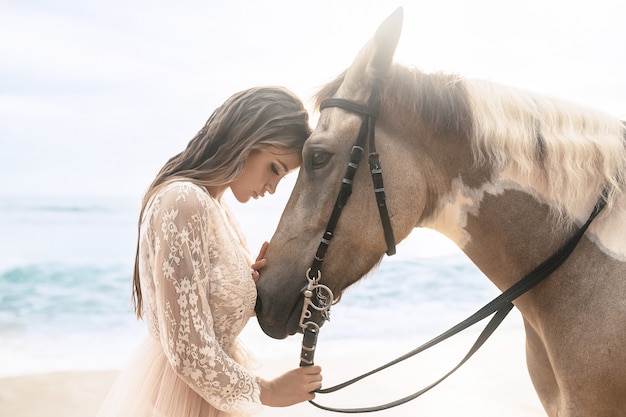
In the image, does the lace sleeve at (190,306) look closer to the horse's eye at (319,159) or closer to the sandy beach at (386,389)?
the horse's eye at (319,159)

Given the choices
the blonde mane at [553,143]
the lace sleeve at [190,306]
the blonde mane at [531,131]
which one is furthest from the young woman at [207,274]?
the blonde mane at [553,143]

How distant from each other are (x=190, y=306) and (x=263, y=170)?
584 millimetres

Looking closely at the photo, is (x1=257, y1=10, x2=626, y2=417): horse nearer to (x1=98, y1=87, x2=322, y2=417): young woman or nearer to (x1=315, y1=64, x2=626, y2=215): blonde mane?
(x1=315, y1=64, x2=626, y2=215): blonde mane

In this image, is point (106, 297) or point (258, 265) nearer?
point (258, 265)

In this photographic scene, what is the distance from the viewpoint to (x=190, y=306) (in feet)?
5.32

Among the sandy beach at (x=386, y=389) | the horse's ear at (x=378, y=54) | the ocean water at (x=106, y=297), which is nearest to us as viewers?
the horse's ear at (x=378, y=54)

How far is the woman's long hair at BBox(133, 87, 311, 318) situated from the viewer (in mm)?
1902

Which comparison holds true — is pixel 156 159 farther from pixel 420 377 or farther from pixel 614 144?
pixel 614 144

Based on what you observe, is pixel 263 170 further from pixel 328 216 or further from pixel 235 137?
pixel 328 216

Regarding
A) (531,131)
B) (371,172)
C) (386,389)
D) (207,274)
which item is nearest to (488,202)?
(531,131)

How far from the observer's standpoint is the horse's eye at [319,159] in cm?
180

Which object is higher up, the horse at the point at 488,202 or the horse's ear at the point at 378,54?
the horse's ear at the point at 378,54

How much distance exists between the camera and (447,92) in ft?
5.89

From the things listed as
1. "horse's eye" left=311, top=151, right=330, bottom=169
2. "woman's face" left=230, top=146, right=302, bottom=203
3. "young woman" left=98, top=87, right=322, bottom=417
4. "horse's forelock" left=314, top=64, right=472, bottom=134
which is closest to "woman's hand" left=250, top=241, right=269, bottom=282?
"young woman" left=98, top=87, right=322, bottom=417
